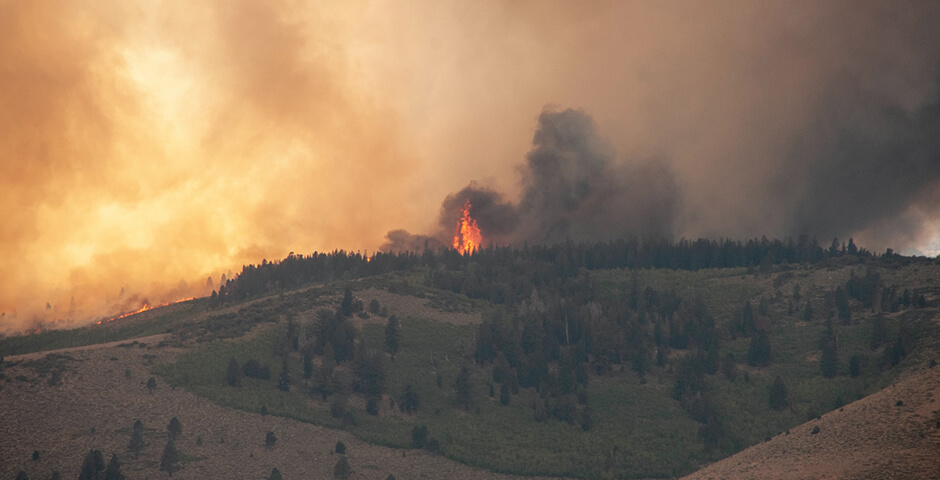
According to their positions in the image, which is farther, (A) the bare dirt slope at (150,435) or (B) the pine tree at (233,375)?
(B) the pine tree at (233,375)

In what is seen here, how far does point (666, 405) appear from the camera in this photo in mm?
197375

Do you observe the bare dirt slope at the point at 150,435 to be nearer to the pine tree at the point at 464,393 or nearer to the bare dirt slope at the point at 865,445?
the pine tree at the point at 464,393

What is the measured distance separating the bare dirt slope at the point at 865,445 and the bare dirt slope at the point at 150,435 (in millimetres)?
47773

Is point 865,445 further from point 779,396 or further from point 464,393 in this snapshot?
point 464,393

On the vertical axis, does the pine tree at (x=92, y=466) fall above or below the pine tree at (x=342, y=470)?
above

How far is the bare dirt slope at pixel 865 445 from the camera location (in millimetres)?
123625

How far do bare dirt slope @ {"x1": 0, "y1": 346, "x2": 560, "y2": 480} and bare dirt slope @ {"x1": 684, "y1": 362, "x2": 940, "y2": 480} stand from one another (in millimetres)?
47773

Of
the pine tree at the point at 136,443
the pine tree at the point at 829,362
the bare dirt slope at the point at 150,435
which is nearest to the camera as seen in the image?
the bare dirt slope at the point at 150,435

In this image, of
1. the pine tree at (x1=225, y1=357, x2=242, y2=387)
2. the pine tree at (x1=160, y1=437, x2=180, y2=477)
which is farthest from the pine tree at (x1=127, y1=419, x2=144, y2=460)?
the pine tree at (x1=225, y1=357, x2=242, y2=387)

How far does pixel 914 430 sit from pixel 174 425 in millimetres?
109891

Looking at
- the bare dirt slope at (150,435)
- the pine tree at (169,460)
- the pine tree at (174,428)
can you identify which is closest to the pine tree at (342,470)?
the bare dirt slope at (150,435)

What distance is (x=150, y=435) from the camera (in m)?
162

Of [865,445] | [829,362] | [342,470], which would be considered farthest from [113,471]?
[829,362]

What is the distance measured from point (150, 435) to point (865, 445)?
350ft
